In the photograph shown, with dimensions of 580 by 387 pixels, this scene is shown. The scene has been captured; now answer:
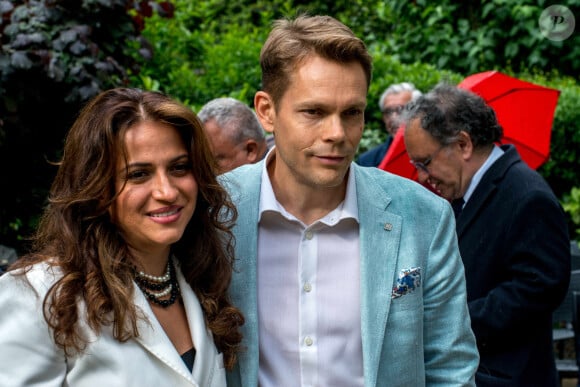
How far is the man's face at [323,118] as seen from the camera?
2.70m

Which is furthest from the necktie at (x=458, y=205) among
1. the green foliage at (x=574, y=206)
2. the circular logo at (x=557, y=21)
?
the circular logo at (x=557, y=21)

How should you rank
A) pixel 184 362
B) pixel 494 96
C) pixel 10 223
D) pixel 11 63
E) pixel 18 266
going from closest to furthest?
pixel 18 266 < pixel 184 362 < pixel 494 96 < pixel 11 63 < pixel 10 223

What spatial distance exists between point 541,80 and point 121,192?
8.69 meters

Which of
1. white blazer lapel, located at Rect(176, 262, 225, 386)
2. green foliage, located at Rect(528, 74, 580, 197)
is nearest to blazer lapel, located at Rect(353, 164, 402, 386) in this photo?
white blazer lapel, located at Rect(176, 262, 225, 386)

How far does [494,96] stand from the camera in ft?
17.8

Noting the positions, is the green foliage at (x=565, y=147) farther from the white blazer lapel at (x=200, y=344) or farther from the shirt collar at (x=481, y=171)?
the white blazer lapel at (x=200, y=344)

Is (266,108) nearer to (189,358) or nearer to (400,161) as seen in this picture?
(189,358)

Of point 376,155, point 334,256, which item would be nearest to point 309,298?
point 334,256

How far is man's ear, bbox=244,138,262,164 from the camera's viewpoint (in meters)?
5.09

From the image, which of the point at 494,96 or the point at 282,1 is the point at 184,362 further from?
the point at 282,1

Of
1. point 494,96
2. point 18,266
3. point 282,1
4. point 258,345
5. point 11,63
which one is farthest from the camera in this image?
point 282,1

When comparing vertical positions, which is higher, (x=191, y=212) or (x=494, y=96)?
(x=191, y=212)

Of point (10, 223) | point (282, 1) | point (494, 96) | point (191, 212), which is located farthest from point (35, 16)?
point (282, 1)

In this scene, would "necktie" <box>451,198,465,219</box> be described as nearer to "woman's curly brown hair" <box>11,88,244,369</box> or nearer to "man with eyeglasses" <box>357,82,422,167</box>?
"woman's curly brown hair" <box>11,88,244,369</box>
